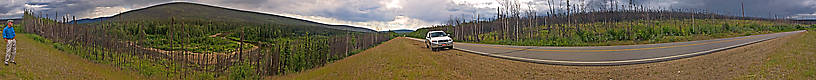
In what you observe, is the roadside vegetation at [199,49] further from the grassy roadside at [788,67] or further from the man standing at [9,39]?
the grassy roadside at [788,67]

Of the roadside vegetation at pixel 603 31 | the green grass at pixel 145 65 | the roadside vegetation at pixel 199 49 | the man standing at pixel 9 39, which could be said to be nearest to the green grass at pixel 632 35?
the roadside vegetation at pixel 603 31

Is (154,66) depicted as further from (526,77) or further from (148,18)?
(526,77)

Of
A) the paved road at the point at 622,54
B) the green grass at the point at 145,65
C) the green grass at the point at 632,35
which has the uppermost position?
the green grass at the point at 632,35

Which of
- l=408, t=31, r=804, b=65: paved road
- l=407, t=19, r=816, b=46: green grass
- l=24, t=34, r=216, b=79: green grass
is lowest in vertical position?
l=24, t=34, r=216, b=79: green grass

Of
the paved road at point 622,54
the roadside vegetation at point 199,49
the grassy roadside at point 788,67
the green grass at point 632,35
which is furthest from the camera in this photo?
the green grass at point 632,35

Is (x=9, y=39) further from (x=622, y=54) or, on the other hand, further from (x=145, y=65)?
(x=622, y=54)

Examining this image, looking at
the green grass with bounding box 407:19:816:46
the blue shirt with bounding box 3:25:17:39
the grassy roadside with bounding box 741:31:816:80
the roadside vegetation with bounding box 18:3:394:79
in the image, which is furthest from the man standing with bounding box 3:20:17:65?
the green grass with bounding box 407:19:816:46

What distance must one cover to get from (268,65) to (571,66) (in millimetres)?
7235

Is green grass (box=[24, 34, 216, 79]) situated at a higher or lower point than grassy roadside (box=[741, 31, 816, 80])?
lower

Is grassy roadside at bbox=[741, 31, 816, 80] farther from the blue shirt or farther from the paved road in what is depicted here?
the blue shirt

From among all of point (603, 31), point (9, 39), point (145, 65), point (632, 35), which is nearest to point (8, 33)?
point (9, 39)

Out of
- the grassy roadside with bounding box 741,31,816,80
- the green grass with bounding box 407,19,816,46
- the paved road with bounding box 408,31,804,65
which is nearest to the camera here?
the grassy roadside with bounding box 741,31,816,80

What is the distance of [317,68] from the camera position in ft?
40.1

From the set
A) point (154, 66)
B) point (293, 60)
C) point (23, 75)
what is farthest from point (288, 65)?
point (23, 75)
